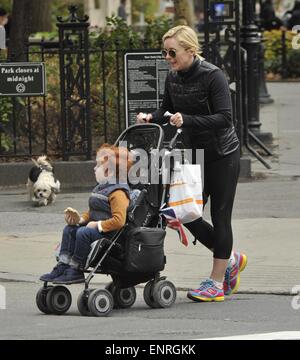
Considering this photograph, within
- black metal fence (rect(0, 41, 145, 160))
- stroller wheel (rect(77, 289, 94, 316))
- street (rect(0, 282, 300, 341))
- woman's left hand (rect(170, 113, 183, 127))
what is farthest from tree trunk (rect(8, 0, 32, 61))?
stroller wheel (rect(77, 289, 94, 316))

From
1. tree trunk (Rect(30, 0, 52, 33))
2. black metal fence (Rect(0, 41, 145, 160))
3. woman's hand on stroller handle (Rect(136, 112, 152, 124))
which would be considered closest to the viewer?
woman's hand on stroller handle (Rect(136, 112, 152, 124))

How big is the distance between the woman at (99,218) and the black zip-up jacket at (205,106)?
54 cm

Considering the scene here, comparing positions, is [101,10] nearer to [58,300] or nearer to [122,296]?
[122,296]

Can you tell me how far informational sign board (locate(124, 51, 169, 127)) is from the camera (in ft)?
51.0

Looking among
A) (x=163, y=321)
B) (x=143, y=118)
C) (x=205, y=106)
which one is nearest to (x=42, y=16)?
(x=143, y=118)

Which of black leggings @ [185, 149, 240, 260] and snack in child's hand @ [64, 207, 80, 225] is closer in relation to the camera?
snack in child's hand @ [64, 207, 80, 225]

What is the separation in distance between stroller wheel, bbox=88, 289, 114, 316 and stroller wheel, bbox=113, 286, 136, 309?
30 centimetres

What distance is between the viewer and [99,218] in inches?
344

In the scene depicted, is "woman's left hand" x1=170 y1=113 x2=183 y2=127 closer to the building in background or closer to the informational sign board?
the informational sign board

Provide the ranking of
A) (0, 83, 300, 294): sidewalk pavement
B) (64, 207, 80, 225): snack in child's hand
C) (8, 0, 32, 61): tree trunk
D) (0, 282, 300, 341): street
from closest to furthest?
(0, 282, 300, 341): street, (64, 207, 80, 225): snack in child's hand, (0, 83, 300, 294): sidewalk pavement, (8, 0, 32, 61): tree trunk

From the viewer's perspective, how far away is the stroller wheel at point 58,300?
28.5 ft

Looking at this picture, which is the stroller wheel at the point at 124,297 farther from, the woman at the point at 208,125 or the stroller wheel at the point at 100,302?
the woman at the point at 208,125

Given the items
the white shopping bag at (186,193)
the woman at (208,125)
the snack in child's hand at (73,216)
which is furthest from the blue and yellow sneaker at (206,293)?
the snack in child's hand at (73,216)

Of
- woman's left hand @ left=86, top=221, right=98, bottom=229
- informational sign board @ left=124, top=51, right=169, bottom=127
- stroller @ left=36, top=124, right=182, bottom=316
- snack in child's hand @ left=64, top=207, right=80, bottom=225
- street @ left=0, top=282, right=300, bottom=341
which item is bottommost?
Answer: street @ left=0, top=282, right=300, bottom=341
